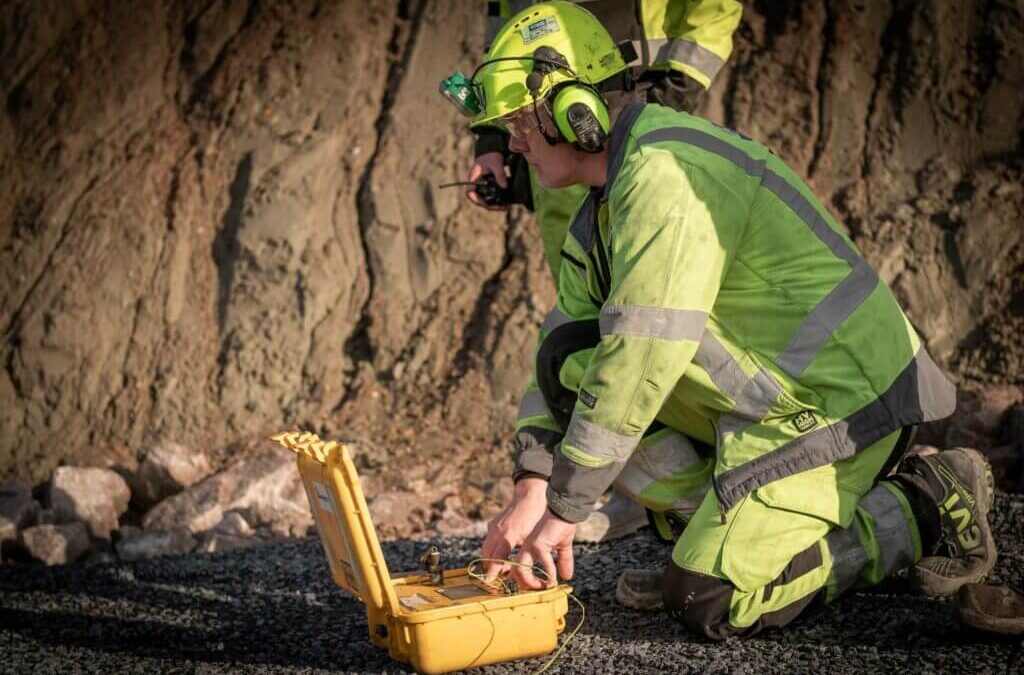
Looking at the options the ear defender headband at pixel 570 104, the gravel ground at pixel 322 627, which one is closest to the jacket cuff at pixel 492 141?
the ear defender headband at pixel 570 104

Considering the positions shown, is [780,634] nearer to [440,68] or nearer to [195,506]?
[195,506]

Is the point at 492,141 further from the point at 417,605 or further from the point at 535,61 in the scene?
the point at 417,605

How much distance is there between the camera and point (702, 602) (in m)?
3.41

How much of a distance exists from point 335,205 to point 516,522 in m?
3.95

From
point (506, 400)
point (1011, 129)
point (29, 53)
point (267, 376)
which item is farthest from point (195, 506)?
point (1011, 129)

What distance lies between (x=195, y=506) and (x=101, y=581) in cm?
140

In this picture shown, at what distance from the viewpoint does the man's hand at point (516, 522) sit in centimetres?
338

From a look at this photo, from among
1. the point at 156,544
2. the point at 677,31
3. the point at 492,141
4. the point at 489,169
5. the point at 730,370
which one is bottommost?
the point at 156,544

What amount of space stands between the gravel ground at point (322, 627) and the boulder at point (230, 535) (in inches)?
31.4

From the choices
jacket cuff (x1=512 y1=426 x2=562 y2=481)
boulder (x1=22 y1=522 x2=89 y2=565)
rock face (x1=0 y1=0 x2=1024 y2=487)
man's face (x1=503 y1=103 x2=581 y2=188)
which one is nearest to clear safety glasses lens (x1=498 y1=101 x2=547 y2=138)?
man's face (x1=503 y1=103 x2=581 y2=188)

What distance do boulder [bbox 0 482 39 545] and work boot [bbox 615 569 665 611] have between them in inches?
124

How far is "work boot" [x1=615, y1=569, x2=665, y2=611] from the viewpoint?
3744 mm

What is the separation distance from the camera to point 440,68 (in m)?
7.18

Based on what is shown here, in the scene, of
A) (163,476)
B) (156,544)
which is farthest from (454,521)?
(163,476)
